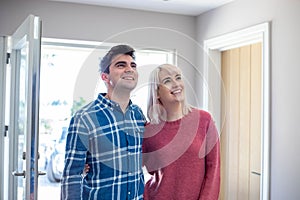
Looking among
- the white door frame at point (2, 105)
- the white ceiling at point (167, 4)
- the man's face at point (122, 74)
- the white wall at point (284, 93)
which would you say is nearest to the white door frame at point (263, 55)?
the white wall at point (284, 93)

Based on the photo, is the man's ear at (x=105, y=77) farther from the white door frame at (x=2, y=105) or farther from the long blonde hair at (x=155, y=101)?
the white door frame at (x=2, y=105)

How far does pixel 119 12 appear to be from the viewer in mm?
3152

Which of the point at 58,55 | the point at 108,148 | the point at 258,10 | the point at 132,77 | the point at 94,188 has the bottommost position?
the point at 94,188

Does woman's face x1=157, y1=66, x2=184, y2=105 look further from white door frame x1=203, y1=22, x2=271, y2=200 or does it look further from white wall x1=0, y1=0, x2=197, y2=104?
white wall x1=0, y1=0, x2=197, y2=104

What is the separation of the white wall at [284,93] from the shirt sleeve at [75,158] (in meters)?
1.45

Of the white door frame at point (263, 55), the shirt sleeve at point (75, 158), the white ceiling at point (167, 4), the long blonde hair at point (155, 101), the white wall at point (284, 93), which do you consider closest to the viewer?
the shirt sleeve at point (75, 158)

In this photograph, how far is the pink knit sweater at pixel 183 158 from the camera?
131 centimetres

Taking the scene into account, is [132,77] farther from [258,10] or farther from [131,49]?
[258,10]

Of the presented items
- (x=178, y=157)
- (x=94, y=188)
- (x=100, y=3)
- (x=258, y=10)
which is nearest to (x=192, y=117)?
(x=178, y=157)

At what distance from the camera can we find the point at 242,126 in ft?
9.82

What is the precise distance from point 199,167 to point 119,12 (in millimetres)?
2096

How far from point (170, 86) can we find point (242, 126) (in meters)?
1.82

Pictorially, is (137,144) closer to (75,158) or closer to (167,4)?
(75,158)

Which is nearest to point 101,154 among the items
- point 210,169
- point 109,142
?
point 109,142
